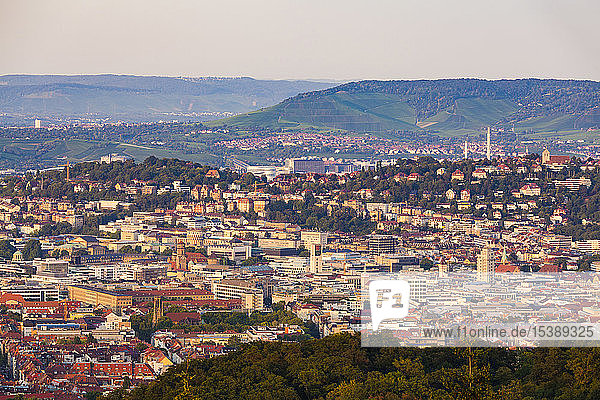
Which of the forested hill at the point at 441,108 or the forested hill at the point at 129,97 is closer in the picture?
the forested hill at the point at 441,108

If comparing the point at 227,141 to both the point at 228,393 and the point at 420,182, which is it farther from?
the point at 228,393

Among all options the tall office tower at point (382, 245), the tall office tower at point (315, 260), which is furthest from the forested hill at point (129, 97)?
the tall office tower at point (315, 260)

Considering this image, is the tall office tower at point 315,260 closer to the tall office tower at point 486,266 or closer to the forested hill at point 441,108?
the tall office tower at point 486,266

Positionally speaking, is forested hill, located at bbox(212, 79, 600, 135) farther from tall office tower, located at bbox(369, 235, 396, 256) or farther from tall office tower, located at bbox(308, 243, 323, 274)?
tall office tower, located at bbox(308, 243, 323, 274)

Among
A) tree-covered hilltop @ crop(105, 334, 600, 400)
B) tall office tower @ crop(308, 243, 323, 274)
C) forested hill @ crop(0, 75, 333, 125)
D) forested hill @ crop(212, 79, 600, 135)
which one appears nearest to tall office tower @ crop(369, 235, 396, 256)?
tall office tower @ crop(308, 243, 323, 274)

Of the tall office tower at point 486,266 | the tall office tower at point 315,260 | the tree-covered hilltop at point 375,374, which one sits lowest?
the tall office tower at point 315,260

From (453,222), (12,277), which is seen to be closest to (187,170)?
(453,222)

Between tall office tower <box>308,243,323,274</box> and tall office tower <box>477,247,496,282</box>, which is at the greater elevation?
tall office tower <box>477,247,496,282</box>
